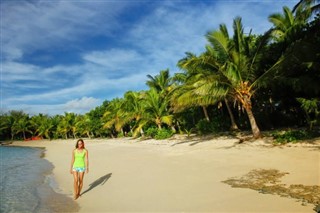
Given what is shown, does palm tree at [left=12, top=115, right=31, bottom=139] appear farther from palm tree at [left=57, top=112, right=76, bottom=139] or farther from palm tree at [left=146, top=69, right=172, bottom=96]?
palm tree at [left=146, top=69, right=172, bottom=96]

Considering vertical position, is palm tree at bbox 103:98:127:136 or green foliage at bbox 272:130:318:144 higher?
palm tree at bbox 103:98:127:136

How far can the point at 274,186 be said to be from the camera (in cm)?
622

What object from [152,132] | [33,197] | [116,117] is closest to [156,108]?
[152,132]

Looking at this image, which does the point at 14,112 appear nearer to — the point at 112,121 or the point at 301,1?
the point at 112,121

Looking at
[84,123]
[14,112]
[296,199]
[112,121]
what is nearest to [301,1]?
[296,199]

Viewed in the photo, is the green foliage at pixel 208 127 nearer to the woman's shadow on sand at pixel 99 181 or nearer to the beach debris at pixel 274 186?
the woman's shadow on sand at pixel 99 181

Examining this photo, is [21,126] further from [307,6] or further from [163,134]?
[307,6]

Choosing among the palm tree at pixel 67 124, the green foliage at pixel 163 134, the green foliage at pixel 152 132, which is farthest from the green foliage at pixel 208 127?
the palm tree at pixel 67 124

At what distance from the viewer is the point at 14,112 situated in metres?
80.8

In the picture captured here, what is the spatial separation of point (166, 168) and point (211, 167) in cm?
169

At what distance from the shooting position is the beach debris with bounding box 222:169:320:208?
523 centimetres

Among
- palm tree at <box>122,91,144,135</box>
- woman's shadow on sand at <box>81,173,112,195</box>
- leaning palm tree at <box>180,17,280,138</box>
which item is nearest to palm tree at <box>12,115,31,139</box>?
palm tree at <box>122,91,144,135</box>

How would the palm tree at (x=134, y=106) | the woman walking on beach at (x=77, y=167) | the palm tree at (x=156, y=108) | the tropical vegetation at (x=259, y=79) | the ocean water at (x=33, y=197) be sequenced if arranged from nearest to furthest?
1. the ocean water at (x=33, y=197)
2. the woman walking on beach at (x=77, y=167)
3. the tropical vegetation at (x=259, y=79)
4. the palm tree at (x=156, y=108)
5. the palm tree at (x=134, y=106)

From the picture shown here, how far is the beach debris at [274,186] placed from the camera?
5234mm
